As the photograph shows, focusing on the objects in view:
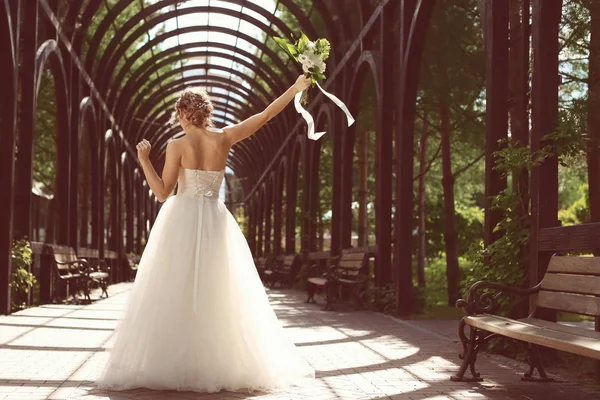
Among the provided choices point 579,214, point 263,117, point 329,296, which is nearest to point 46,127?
point 329,296

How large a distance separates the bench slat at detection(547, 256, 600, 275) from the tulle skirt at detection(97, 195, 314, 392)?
6.02 feet

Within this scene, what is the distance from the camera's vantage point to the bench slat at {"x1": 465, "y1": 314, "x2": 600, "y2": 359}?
158 inches

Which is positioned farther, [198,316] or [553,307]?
[553,307]

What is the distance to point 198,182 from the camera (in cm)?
553

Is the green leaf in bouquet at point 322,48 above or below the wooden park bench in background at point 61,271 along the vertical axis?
above

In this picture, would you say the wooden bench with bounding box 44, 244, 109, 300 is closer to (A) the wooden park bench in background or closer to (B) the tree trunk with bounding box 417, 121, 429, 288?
(A) the wooden park bench in background

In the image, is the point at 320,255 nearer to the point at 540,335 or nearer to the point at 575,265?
the point at 575,265

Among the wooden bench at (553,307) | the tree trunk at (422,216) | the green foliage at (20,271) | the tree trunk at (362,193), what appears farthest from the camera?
the tree trunk at (362,193)

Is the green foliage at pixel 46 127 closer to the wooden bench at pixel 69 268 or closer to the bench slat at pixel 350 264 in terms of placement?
the wooden bench at pixel 69 268

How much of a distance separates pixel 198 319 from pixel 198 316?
0.02 meters

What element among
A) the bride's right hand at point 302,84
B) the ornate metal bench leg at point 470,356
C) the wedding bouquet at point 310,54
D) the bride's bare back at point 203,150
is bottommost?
the ornate metal bench leg at point 470,356

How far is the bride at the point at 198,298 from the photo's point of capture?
5059mm

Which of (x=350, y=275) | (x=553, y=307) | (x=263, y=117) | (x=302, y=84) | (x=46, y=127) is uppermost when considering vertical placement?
(x=46, y=127)

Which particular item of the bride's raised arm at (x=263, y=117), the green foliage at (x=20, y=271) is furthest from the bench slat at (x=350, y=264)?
the bride's raised arm at (x=263, y=117)
